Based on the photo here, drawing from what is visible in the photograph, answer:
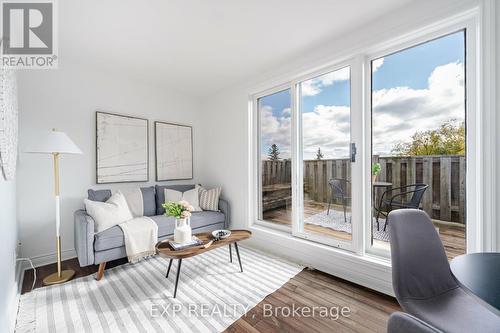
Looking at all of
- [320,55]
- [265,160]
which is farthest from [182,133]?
[320,55]

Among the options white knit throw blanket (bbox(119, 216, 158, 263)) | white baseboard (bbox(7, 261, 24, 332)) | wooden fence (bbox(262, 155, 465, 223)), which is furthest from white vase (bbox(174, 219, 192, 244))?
wooden fence (bbox(262, 155, 465, 223))

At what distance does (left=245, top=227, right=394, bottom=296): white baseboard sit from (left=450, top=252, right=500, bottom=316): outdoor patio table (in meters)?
1.07

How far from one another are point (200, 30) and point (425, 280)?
2647 millimetres

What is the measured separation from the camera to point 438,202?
6.09ft

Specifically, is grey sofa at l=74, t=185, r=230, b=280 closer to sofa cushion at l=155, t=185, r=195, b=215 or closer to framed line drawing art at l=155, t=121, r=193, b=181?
sofa cushion at l=155, t=185, r=195, b=215

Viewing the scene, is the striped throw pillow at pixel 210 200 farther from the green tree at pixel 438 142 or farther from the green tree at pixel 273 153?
the green tree at pixel 438 142

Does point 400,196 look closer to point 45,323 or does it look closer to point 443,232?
point 443,232

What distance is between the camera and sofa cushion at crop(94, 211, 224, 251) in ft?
7.36

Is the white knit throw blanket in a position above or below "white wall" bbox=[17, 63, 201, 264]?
below

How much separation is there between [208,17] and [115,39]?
1.09m

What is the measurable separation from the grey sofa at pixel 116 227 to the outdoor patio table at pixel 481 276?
107 inches

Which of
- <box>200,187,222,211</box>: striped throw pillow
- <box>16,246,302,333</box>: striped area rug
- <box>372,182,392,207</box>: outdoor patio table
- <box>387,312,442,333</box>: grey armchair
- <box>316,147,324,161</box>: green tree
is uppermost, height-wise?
<box>316,147,324,161</box>: green tree

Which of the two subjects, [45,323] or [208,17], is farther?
[208,17]

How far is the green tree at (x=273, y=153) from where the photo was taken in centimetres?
316
